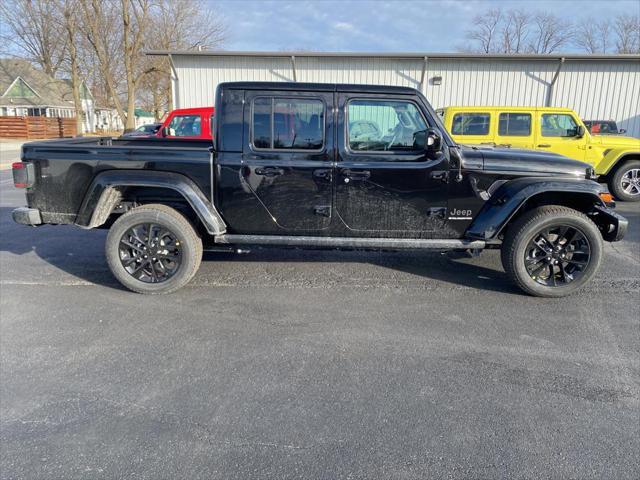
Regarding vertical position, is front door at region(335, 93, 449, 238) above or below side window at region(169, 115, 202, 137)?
below

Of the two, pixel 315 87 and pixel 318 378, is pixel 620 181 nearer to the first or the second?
pixel 315 87

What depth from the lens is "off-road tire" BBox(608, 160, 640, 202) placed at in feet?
30.7

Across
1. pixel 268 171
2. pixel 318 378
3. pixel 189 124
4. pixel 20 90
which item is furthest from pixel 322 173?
pixel 20 90

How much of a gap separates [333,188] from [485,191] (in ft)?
4.91

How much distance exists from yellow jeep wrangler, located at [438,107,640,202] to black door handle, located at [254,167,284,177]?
6.14m

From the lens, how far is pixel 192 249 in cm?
434

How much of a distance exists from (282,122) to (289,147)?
25 centimetres

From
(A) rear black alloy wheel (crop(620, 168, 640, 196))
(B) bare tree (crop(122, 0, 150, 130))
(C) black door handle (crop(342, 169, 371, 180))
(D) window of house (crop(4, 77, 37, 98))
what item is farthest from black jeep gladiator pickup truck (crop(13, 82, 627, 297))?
(D) window of house (crop(4, 77, 37, 98))

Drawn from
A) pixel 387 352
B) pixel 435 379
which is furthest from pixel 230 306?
pixel 435 379

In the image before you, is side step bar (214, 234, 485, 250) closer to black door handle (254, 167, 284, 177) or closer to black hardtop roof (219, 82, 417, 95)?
black door handle (254, 167, 284, 177)

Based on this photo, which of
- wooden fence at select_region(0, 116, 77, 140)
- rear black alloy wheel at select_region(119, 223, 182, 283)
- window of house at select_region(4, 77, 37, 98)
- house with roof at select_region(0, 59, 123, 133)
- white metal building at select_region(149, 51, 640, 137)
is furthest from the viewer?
window of house at select_region(4, 77, 37, 98)

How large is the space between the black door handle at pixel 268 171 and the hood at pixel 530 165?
2005 mm

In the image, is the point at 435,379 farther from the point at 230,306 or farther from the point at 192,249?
the point at 192,249

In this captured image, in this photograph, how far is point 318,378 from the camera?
2951mm
